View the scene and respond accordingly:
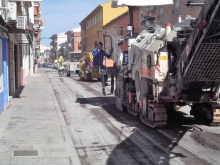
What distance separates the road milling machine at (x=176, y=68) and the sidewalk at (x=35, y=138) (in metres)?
2.29

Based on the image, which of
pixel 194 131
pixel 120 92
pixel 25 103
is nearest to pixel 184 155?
pixel 194 131

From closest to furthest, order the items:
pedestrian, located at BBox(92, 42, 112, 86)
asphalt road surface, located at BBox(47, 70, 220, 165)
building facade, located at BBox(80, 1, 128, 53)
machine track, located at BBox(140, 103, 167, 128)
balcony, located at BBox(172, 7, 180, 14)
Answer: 1. asphalt road surface, located at BBox(47, 70, 220, 165)
2. machine track, located at BBox(140, 103, 167, 128)
3. pedestrian, located at BBox(92, 42, 112, 86)
4. balcony, located at BBox(172, 7, 180, 14)
5. building facade, located at BBox(80, 1, 128, 53)

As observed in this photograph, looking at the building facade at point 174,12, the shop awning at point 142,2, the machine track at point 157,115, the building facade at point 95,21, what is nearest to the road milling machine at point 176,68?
the machine track at point 157,115

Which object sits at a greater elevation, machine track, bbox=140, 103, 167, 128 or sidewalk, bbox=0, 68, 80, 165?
machine track, bbox=140, 103, 167, 128

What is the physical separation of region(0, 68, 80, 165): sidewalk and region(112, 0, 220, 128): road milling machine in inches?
90.0

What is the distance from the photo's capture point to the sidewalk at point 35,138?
6.56 m

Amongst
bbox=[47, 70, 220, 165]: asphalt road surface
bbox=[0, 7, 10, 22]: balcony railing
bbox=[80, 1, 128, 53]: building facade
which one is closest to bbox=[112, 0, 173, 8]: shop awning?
bbox=[47, 70, 220, 165]: asphalt road surface

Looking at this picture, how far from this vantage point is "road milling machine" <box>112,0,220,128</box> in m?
6.94

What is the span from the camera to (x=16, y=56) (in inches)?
776

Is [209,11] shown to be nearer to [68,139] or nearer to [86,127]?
[68,139]

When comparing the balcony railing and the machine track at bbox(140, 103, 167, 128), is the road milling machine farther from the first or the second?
the balcony railing

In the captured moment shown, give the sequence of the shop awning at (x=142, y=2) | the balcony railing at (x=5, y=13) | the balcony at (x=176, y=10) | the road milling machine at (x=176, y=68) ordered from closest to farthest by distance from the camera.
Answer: the road milling machine at (x=176, y=68), the shop awning at (x=142, y=2), the balcony railing at (x=5, y=13), the balcony at (x=176, y=10)

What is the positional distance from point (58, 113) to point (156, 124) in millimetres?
3976

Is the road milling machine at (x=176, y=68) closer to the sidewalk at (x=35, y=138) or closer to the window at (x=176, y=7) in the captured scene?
the sidewalk at (x=35, y=138)
